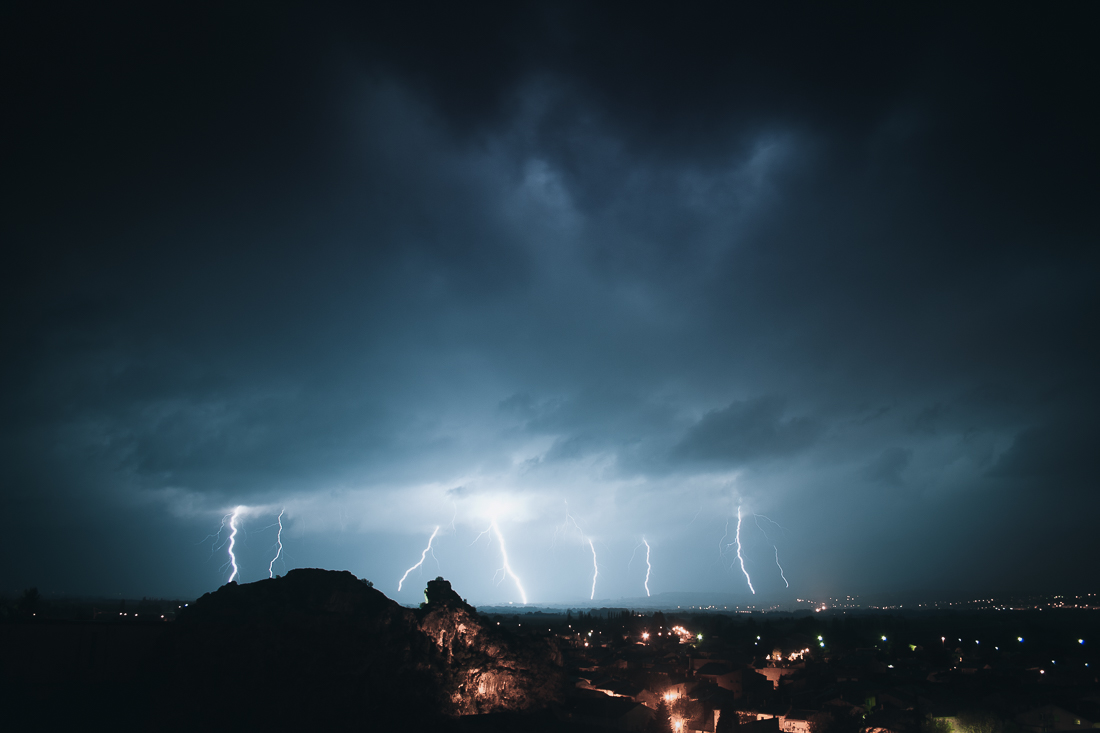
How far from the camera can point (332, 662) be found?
89.7 feet

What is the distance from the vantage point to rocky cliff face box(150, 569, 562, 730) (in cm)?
2475

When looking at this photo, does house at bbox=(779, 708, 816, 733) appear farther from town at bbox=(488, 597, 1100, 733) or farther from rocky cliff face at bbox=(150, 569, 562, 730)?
rocky cliff face at bbox=(150, 569, 562, 730)

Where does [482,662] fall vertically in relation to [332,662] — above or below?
below

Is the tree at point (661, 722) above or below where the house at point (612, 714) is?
below

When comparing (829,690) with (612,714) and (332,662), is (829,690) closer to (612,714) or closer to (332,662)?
(612,714)

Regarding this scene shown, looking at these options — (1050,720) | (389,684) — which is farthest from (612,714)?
(1050,720)

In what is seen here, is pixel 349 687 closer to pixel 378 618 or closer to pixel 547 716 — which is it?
pixel 378 618

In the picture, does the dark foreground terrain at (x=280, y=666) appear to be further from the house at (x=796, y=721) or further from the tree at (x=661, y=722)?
the house at (x=796, y=721)

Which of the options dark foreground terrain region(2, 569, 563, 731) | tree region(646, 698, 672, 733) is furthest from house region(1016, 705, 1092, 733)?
dark foreground terrain region(2, 569, 563, 731)

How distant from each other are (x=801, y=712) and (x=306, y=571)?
1128 inches

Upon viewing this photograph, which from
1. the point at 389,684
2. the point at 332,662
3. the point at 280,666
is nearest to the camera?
the point at 280,666

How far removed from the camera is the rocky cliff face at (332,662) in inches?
974

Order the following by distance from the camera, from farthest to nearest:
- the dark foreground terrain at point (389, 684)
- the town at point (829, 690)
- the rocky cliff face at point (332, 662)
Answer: the town at point (829, 690) → the rocky cliff face at point (332, 662) → the dark foreground terrain at point (389, 684)

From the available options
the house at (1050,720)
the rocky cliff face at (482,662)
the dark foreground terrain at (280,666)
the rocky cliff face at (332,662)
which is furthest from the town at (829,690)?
the dark foreground terrain at (280,666)
